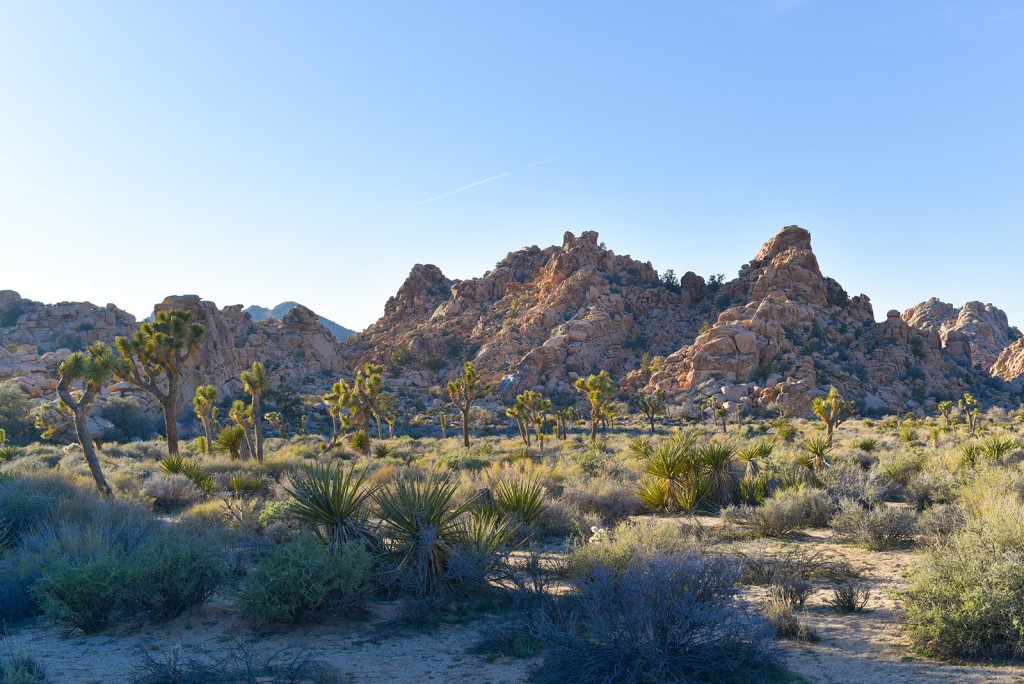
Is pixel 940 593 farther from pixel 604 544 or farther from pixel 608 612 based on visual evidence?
pixel 604 544

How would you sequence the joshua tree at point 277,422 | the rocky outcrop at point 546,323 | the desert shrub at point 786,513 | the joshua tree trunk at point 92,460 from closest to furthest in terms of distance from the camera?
1. the desert shrub at point 786,513
2. the joshua tree trunk at point 92,460
3. the joshua tree at point 277,422
4. the rocky outcrop at point 546,323

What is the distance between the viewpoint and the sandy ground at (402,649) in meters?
5.34

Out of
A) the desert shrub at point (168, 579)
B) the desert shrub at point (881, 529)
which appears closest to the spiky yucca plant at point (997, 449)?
the desert shrub at point (881, 529)

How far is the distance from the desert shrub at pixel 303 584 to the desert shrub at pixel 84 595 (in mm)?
1420

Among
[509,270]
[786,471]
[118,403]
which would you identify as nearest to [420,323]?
[509,270]

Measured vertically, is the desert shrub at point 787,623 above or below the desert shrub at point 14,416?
below

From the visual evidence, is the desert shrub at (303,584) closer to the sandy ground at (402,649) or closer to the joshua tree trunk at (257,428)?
the sandy ground at (402,649)

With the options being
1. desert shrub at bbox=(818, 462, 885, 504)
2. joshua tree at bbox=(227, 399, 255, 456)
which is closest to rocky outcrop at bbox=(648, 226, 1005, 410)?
joshua tree at bbox=(227, 399, 255, 456)

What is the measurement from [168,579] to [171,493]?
338 inches

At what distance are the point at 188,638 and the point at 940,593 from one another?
7235mm

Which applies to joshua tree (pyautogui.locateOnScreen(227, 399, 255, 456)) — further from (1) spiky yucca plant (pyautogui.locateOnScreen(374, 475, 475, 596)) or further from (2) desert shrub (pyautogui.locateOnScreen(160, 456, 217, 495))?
(1) spiky yucca plant (pyautogui.locateOnScreen(374, 475, 475, 596))

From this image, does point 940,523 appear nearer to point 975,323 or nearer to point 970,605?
point 970,605

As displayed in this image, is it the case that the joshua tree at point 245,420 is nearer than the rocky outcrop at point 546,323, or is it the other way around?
the joshua tree at point 245,420

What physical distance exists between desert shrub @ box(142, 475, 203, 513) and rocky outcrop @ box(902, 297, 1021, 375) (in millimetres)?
111365
